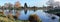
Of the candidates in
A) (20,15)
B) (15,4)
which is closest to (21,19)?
(20,15)

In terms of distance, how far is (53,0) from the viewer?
7.43 ft

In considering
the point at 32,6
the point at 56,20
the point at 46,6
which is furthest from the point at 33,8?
the point at 56,20

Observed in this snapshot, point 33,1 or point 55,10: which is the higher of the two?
point 33,1

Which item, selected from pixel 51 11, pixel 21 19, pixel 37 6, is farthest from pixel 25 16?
pixel 51 11

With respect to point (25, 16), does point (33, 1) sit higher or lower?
higher

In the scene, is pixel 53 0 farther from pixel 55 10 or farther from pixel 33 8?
pixel 33 8

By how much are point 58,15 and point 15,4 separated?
0.66 meters

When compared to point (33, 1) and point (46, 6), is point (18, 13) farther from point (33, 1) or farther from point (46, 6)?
Result: point (46, 6)

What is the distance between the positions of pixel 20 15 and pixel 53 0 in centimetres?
54

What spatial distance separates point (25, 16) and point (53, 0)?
477mm

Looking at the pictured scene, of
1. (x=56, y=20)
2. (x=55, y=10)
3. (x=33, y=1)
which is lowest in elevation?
(x=56, y=20)

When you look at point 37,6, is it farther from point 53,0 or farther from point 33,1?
point 53,0

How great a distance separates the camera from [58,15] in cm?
227

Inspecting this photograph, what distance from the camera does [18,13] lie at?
2312mm
